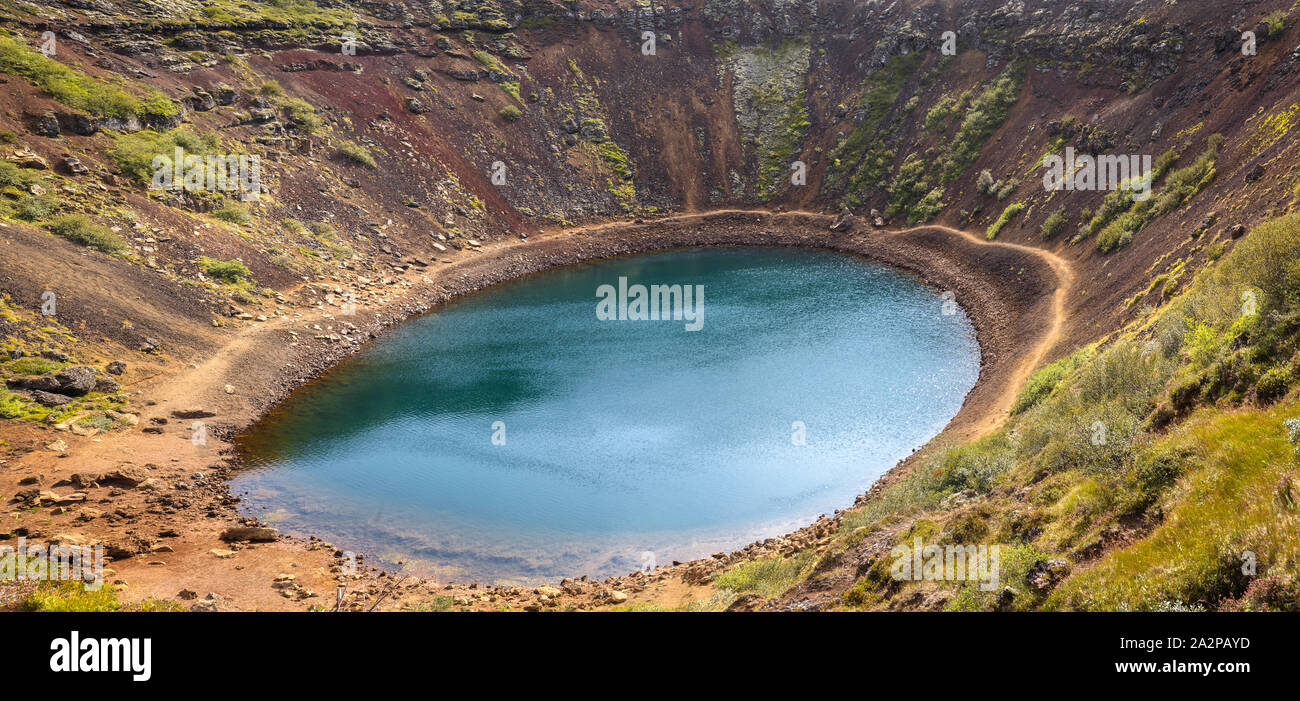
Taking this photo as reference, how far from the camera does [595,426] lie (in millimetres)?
35531

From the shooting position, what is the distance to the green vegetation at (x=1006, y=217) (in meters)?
51.8

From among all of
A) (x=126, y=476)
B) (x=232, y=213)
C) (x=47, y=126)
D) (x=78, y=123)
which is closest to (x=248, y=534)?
(x=126, y=476)

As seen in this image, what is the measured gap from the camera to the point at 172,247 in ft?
140

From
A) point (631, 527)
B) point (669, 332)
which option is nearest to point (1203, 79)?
point (669, 332)

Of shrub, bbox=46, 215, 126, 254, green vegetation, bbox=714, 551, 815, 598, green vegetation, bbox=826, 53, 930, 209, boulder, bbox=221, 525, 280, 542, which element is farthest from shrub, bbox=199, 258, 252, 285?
green vegetation, bbox=826, 53, 930, 209

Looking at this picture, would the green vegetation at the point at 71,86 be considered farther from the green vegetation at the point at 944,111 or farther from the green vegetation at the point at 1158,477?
the green vegetation at the point at 944,111

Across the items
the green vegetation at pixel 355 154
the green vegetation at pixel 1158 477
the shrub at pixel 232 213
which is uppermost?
the green vegetation at pixel 355 154

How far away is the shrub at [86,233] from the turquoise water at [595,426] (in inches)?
544

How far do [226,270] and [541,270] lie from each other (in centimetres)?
2392

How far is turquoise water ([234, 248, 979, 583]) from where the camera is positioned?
27.3 metres

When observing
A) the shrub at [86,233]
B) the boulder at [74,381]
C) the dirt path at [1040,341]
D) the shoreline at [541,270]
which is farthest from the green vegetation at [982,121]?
the boulder at [74,381]

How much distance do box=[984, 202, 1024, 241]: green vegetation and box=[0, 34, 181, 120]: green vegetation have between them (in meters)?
58.8
